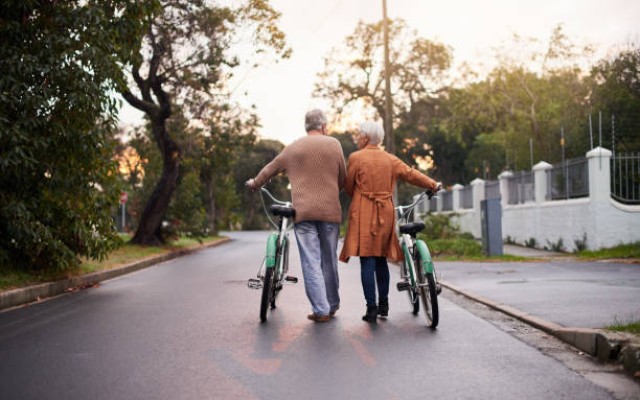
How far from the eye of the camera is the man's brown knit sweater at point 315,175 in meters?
7.64

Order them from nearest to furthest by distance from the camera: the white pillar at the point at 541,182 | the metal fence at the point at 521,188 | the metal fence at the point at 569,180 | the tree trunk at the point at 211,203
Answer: the metal fence at the point at 569,180, the white pillar at the point at 541,182, the metal fence at the point at 521,188, the tree trunk at the point at 211,203

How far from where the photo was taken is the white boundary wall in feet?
59.8

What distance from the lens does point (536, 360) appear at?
584 cm

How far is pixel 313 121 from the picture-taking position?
799 centimetres

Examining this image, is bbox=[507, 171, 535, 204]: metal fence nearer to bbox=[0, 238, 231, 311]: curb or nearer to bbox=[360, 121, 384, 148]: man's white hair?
bbox=[0, 238, 231, 311]: curb

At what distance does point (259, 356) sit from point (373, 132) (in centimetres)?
280

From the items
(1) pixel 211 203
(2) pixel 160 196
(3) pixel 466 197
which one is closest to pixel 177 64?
(2) pixel 160 196

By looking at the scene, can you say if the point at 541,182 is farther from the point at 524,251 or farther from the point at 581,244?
the point at 581,244

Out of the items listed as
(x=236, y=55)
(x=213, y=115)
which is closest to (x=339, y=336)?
(x=236, y=55)

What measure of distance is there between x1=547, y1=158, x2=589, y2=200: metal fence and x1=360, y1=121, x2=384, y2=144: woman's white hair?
40.9 ft

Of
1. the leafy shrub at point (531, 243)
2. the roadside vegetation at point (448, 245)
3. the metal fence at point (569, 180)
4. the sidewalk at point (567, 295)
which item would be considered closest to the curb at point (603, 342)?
the sidewalk at point (567, 295)

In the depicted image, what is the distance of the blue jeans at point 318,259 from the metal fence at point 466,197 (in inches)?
930

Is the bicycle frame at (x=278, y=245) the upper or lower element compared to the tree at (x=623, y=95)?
lower

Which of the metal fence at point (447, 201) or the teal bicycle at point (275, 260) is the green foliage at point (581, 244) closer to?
the teal bicycle at point (275, 260)
